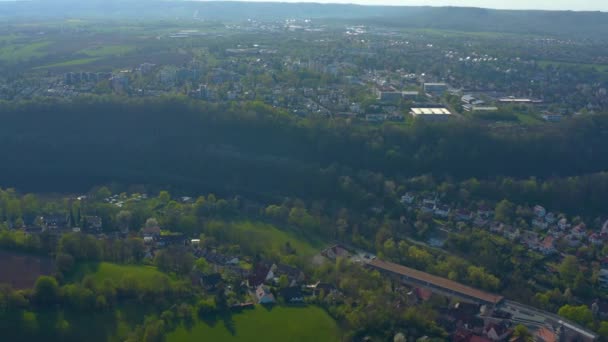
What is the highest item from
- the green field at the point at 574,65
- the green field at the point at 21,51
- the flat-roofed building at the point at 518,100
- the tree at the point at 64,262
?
the green field at the point at 574,65

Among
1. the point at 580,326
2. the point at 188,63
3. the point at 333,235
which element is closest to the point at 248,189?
the point at 333,235

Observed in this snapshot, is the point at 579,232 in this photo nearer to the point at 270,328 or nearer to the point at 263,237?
the point at 263,237

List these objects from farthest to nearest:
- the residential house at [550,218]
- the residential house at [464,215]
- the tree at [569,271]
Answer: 1. the residential house at [550,218]
2. the residential house at [464,215]
3. the tree at [569,271]

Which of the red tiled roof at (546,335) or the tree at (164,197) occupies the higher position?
the red tiled roof at (546,335)

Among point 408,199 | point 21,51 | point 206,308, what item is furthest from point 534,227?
point 21,51

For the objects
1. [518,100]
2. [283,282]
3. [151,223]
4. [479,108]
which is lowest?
[151,223]

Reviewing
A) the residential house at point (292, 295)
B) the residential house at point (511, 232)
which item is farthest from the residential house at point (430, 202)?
the residential house at point (292, 295)

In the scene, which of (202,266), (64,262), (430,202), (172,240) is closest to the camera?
(64,262)

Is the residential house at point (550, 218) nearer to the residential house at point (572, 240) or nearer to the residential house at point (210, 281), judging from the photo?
the residential house at point (572, 240)
